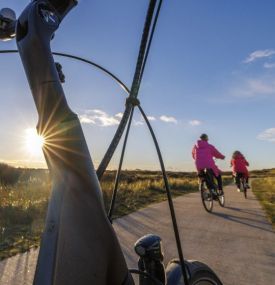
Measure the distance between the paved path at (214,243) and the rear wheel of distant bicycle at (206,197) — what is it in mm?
268

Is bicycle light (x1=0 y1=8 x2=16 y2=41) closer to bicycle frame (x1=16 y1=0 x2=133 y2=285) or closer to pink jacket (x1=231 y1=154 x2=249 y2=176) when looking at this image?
bicycle frame (x1=16 y1=0 x2=133 y2=285)

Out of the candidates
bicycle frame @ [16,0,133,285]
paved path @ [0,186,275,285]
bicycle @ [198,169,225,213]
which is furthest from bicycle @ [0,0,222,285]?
bicycle @ [198,169,225,213]

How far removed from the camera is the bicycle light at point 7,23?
4.62 ft

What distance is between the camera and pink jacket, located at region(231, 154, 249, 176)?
16734 mm

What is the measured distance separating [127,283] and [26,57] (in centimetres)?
75

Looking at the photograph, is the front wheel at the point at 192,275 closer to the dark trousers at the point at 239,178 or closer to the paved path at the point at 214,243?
the paved path at the point at 214,243

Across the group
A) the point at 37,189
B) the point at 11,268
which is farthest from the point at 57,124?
the point at 37,189

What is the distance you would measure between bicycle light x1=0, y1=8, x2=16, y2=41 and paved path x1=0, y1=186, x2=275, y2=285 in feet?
10.2

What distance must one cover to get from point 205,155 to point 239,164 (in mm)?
6094

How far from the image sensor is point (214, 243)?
6.03m

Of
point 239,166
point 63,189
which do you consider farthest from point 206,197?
point 63,189

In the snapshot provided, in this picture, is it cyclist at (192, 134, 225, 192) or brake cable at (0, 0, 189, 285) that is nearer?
brake cable at (0, 0, 189, 285)

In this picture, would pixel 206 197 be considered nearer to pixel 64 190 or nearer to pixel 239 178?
pixel 239 178

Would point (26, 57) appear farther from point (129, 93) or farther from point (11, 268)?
point (11, 268)
